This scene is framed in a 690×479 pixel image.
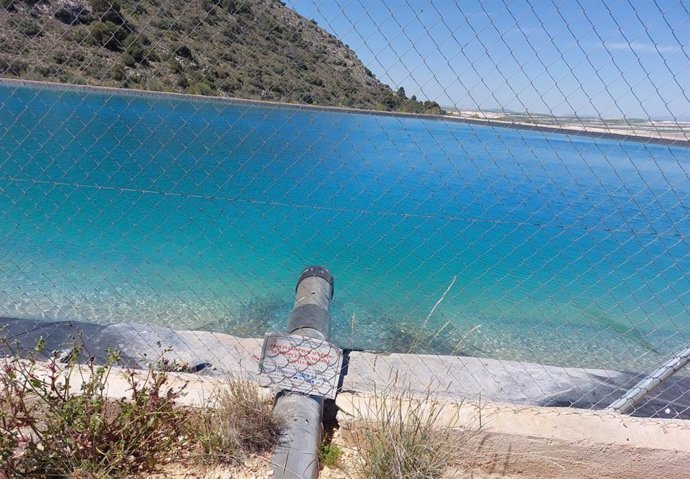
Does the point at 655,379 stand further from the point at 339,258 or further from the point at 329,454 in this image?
the point at 339,258

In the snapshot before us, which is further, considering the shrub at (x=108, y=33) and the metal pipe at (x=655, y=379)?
the shrub at (x=108, y=33)

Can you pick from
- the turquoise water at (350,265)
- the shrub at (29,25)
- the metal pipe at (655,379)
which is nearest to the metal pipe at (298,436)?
the metal pipe at (655,379)

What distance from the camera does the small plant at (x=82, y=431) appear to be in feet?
6.93

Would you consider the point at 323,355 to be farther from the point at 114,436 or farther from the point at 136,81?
the point at 136,81

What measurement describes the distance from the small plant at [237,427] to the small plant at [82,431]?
14cm

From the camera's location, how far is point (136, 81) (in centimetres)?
2347

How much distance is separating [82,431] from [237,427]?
66 centimetres

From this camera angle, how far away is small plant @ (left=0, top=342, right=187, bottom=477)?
83.2 inches

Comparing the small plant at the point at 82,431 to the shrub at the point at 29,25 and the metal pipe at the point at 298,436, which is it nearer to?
the metal pipe at the point at 298,436

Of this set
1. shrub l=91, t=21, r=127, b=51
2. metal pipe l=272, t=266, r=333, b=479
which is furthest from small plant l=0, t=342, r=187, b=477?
shrub l=91, t=21, r=127, b=51

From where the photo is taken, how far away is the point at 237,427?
2527 millimetres

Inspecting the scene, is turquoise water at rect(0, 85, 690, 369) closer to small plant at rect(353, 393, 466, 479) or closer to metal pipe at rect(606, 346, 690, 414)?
metal pipe at rect(606, 346, 690, 414)

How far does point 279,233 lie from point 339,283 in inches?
92.8

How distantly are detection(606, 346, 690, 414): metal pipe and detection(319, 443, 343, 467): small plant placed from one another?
1573 mm
